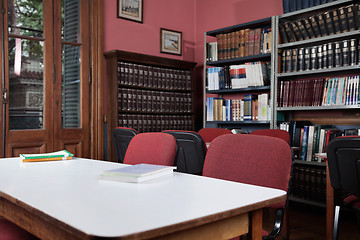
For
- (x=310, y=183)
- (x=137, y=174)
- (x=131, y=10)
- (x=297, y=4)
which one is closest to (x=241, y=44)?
(x=297, y=4)

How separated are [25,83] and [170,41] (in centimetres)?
215

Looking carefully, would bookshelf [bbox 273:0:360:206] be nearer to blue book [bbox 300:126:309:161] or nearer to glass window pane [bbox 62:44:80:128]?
blue book [bbox 300:126:309:161]

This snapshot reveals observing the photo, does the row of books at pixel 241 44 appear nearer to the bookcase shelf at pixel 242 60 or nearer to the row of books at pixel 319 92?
the bookcase shelf at pixel 242 60

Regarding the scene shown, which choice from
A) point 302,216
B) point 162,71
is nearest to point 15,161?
point 302,216

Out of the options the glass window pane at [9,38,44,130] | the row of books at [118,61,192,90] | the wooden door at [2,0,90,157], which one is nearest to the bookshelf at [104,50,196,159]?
the row of books at [118,61,192,90]

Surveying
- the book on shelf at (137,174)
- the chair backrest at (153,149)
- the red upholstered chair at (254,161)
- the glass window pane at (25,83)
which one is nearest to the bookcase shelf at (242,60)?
the glass window pane at (25,83)

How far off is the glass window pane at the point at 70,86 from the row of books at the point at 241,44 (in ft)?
5.41

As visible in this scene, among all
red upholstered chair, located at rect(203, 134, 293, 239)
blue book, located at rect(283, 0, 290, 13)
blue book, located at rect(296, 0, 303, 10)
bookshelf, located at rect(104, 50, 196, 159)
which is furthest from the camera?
bookshelf, located at rect(104, 50, 196, 159)

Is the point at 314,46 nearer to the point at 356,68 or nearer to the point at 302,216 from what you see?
the point at 356,68

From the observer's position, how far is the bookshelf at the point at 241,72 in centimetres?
394

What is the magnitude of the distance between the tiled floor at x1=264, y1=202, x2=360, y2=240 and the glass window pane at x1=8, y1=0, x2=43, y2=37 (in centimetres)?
297

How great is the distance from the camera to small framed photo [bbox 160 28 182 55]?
16.2ft

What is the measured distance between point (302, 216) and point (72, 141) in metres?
2.55

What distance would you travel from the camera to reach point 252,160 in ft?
4.97
